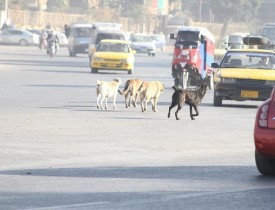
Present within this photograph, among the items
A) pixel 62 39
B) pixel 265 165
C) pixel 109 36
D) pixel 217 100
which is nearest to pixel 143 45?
pixel 62 39

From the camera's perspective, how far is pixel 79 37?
77875 mm

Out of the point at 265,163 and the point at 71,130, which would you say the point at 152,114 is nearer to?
the point at 71,130

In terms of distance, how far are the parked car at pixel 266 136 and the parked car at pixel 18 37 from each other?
8972cm

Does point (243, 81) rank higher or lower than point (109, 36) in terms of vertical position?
lower

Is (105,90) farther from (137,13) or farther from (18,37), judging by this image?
(137,13)

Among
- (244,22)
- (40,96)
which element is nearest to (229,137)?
(40,96)

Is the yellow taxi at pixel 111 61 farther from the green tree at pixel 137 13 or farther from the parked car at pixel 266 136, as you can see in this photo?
the green tree at pixel 137 13

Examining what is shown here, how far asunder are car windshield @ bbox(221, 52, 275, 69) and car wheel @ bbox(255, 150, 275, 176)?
17.2 metres

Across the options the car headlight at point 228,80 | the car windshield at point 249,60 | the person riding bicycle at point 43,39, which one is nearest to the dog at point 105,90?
the car headlight at point 228,80

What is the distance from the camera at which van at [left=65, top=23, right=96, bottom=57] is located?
256 feet

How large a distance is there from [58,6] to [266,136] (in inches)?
5488

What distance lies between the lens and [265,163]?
48.2ft

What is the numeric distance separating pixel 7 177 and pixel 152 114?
1296 centimetres

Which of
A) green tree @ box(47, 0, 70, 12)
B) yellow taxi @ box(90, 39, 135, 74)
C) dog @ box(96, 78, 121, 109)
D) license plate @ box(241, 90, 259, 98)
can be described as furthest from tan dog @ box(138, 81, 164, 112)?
green tree @ box(47, 0, 70, 12)
